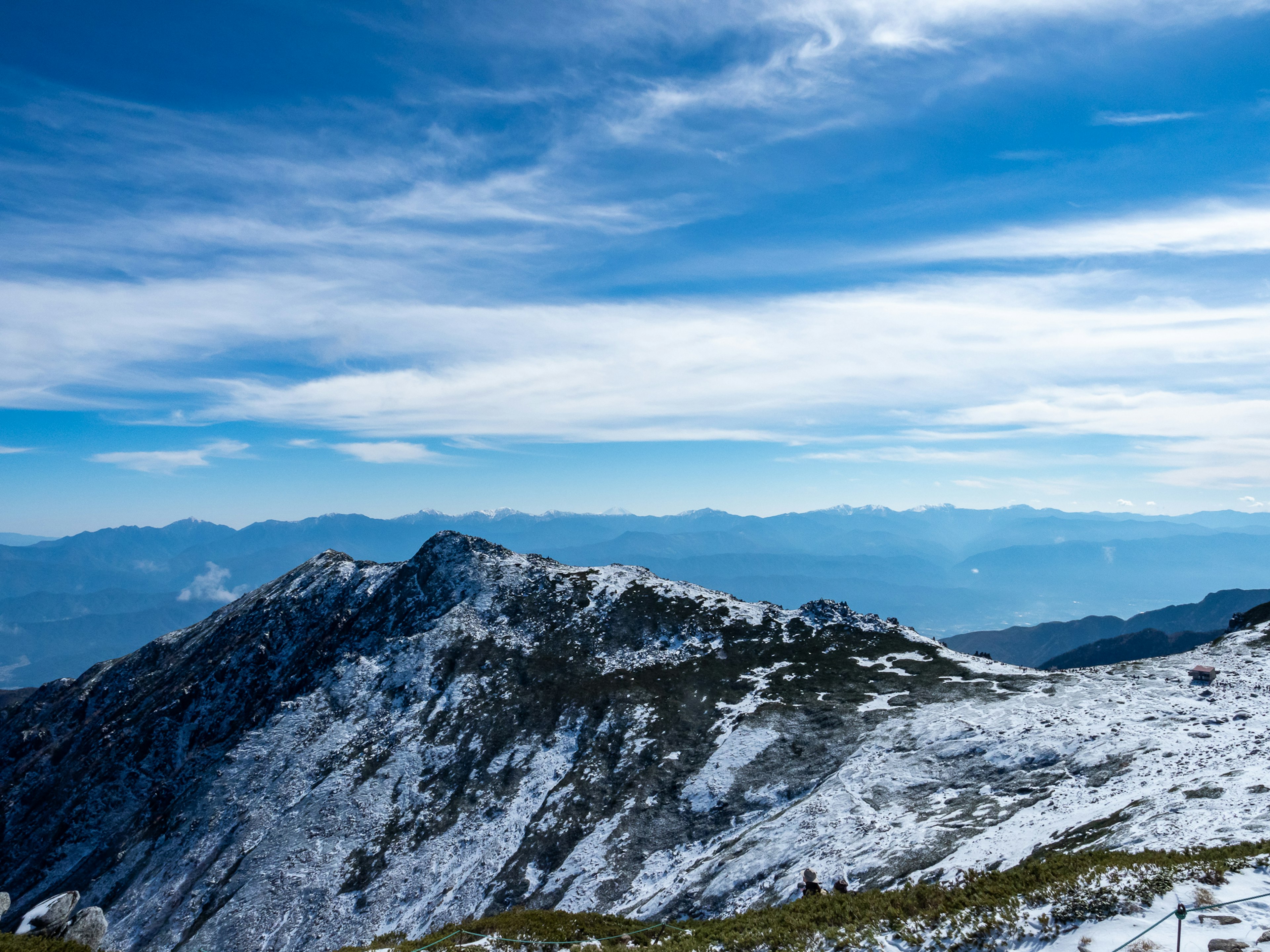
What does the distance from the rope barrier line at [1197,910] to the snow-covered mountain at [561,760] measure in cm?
832

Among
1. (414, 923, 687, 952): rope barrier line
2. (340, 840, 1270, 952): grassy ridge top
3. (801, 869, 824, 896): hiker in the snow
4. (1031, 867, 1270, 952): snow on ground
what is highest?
(1031, 867, 1270, 952): snow on ground

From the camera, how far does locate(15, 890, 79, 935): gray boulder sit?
28609 mm

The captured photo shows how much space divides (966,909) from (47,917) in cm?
3880

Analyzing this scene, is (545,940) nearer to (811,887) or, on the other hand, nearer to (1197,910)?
(811,887)

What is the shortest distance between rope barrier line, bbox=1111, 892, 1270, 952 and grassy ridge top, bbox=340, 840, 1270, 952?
41.0 inches

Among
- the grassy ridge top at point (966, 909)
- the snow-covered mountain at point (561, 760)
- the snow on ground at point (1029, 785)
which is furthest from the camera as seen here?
the snow-covered mountain at point (561, 760)

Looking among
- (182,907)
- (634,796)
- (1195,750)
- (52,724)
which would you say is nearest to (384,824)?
(182,907)

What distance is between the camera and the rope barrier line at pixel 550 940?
84.2ft

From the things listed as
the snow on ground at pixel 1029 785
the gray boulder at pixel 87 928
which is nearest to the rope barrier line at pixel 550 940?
the snow on ground at pixel 1029 785

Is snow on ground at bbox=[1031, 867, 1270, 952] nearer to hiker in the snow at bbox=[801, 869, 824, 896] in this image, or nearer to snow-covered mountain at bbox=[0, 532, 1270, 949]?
snow-covered mountain at bbox=[0, 532, 1270, 949]

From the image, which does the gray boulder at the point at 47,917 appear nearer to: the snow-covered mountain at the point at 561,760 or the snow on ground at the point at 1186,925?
the snow-covered mountain at the point at 561,760

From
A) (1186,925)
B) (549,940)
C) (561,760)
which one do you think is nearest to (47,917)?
(549,940)

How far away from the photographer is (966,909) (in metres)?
20.9

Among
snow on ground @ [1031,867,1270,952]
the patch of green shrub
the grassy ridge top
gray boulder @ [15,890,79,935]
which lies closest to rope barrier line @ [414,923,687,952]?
the grassy ridge top
